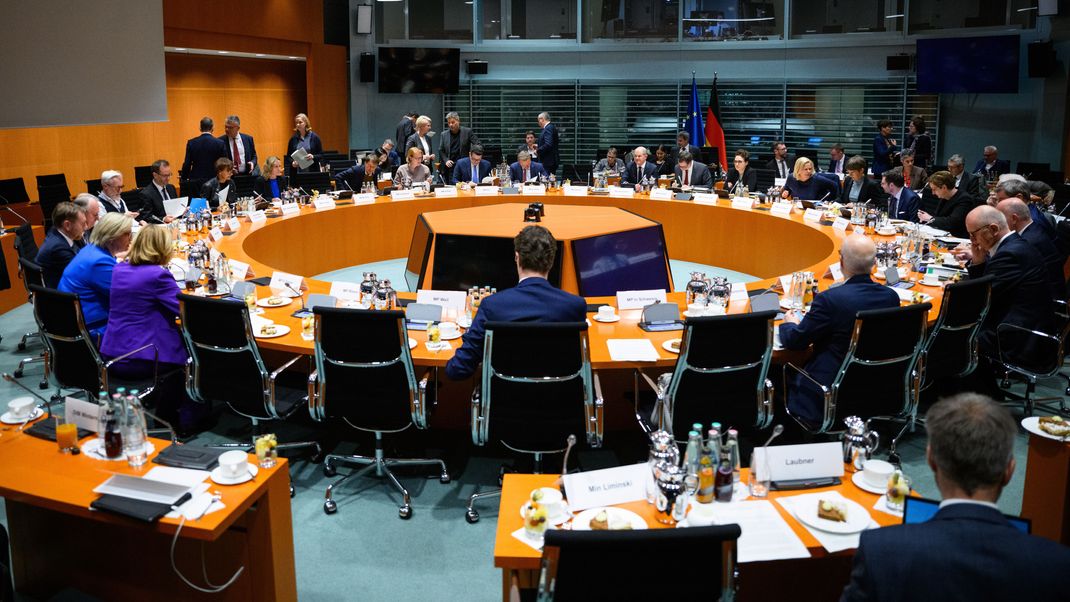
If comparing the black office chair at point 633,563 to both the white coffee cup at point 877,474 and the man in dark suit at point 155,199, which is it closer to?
the white coffee cup at point 877,474

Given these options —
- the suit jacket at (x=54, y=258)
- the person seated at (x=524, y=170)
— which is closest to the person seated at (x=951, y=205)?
the person seated at (x=524, y=170)

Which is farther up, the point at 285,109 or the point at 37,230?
the point at 285,109

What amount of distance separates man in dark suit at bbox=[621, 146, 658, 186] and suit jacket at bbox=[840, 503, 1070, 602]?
9.15 meters

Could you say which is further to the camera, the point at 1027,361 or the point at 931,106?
the point at 931,106

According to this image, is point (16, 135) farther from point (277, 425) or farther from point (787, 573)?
point (787, 573)

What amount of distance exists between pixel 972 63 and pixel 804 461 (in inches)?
512

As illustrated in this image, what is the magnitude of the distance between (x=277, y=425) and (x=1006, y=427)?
430cm

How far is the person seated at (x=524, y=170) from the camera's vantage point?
→ 1070 centimetres

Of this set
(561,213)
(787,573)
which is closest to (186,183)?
(561,213)

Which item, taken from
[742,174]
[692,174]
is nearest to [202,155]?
[692,174]

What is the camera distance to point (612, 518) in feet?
9.34

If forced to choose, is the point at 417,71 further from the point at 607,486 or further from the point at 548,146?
the point at 607,486

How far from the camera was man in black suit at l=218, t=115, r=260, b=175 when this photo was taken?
11.8 meters

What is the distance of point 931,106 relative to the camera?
1491 cm
